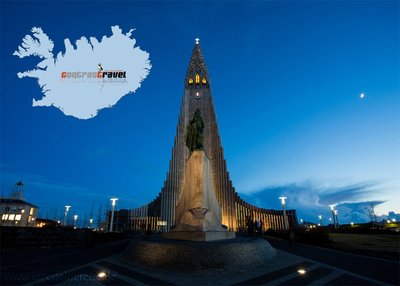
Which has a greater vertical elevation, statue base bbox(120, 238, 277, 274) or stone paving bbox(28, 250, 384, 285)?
statue base bbox(120, 238, 277, 274)

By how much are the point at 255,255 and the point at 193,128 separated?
7.06 metres

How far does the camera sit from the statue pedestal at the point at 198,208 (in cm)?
918

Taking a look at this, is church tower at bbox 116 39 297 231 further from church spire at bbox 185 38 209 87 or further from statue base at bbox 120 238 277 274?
statue base at bbox 120 238 277 274

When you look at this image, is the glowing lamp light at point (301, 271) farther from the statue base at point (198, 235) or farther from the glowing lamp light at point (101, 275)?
the glowing lamp light at point (101, 275)

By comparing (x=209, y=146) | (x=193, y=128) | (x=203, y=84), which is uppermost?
(x=203, y=84)

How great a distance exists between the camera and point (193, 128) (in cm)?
1194

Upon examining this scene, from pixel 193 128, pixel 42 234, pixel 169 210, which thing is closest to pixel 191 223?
pixel 193 128

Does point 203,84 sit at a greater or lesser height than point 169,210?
greater

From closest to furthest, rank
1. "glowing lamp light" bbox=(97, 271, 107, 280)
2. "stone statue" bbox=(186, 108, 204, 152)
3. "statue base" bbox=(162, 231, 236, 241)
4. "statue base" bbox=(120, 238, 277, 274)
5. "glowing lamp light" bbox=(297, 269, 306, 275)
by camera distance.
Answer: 1. "glowing lamp light" bbox=(97, 271, 107, 280)
2. "statue base" bbox=(120, 238, 277, 274)
3. "glowing lamp light" bbox=(297, 269, 306, 275)
4. "statue base" bbox=(162, 231, 236, 241)
5. "stone statue" bbox=(186, 108, 204, 152)

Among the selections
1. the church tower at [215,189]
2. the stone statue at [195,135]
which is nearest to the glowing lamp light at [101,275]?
the stone statue at [195,135]

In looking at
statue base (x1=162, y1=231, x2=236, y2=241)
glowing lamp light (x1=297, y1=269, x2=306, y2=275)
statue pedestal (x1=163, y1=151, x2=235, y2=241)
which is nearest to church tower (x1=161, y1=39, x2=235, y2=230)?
statue pedestal (x1=163, y1=151, x2=235, y2=241)

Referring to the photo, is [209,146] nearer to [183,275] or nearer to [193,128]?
[193,128]

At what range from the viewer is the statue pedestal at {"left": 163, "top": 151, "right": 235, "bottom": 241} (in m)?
9.18

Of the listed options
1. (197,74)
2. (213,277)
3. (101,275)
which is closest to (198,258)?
(213,277)
